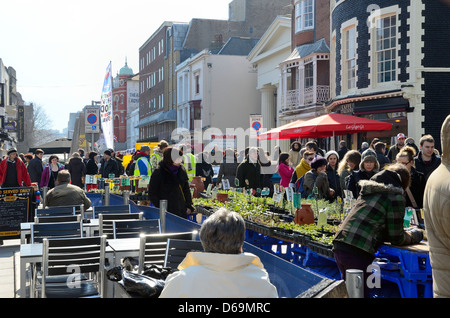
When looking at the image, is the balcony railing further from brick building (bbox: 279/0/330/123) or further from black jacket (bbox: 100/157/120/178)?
black jacket (bbox: 100/157/120/178)

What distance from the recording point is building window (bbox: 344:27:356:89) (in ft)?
84.1

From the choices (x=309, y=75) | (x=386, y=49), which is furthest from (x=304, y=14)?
(x=386, y=49)

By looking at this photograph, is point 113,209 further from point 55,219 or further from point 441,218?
point 441,218

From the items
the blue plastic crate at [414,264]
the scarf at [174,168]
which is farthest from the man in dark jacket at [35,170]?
the blue plastic crate at [414,264]

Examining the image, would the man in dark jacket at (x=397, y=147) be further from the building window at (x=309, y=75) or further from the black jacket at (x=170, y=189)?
the building window at (x=309, y=75)

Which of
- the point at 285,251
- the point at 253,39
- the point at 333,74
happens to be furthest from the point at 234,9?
the point at 285,251

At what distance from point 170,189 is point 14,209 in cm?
441

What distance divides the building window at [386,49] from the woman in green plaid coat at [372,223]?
726 inches

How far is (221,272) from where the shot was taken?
355 centimetres

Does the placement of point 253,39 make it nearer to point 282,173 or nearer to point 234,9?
point 234,9

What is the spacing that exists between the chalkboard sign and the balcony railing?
2128cm

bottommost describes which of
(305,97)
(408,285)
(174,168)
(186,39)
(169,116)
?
(408,285)

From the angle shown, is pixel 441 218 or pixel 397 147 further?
pixel 397 147
